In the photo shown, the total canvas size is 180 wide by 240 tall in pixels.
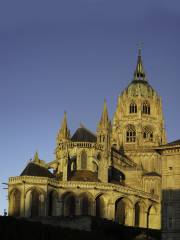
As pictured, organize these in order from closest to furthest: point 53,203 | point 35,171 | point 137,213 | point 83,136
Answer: point 53,203
point 35,171
point 137,213
point 83,136

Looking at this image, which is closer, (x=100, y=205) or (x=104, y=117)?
(x=100, y=205)

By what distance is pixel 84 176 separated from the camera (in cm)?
10262

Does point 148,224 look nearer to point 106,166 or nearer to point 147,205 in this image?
point 147,205

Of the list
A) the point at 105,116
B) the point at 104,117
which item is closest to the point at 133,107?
the point at 105,116

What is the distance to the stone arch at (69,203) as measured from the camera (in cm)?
9762

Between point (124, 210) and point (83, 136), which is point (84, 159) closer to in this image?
point (83, 136)

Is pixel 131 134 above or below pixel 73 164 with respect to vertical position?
above

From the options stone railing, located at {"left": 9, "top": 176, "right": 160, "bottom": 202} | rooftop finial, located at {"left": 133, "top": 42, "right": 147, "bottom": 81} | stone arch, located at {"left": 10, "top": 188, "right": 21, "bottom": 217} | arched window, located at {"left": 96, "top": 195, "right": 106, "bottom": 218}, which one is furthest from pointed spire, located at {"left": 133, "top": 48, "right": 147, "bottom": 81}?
stone arch, located at {"left": 10, "top": 188, "right": 21, "bottom": 217}

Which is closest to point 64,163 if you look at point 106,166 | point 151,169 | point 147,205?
point 106,166

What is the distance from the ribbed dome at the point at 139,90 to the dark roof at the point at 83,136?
888 inches

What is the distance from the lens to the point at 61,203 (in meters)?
97.2

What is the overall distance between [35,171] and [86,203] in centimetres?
918

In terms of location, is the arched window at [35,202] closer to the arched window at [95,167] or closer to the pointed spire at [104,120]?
the arched window at [95,167]

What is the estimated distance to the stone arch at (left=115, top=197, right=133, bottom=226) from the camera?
10050 cm
